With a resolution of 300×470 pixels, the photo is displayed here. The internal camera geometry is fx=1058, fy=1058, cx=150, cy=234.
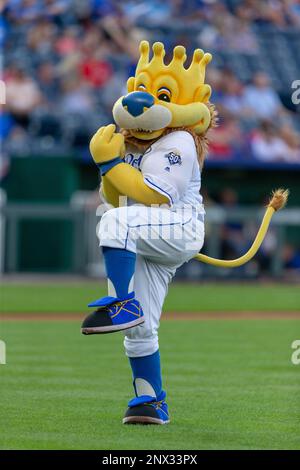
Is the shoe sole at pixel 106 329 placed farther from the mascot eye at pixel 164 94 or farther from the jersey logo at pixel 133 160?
the mascot eye at pixel 164 94

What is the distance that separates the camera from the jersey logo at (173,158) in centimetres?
517

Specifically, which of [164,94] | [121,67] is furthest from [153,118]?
[121,67]

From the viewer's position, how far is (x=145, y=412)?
5.25m

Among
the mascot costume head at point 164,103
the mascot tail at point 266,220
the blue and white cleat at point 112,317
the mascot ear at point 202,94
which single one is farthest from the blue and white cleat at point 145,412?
the mascot ear at point 202,94

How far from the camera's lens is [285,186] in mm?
18719

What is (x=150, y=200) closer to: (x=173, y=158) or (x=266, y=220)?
(x=173, y=158)

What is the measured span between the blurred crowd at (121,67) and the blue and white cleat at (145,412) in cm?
A: 1222

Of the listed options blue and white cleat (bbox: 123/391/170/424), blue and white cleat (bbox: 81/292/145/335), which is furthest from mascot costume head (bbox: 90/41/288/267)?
blue and white cleat (bbox: 123/391/170/424)

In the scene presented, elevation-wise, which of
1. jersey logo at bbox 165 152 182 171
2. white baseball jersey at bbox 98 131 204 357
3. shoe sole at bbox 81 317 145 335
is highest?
jersey logo at bbox 165 152 182 171

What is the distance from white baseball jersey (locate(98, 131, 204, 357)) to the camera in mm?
5098

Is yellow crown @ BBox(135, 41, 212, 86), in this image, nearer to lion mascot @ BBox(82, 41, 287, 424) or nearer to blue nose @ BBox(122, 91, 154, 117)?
lion mascot @ BBox(82, 41, 287, 424)

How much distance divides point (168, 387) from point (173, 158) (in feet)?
6.72
